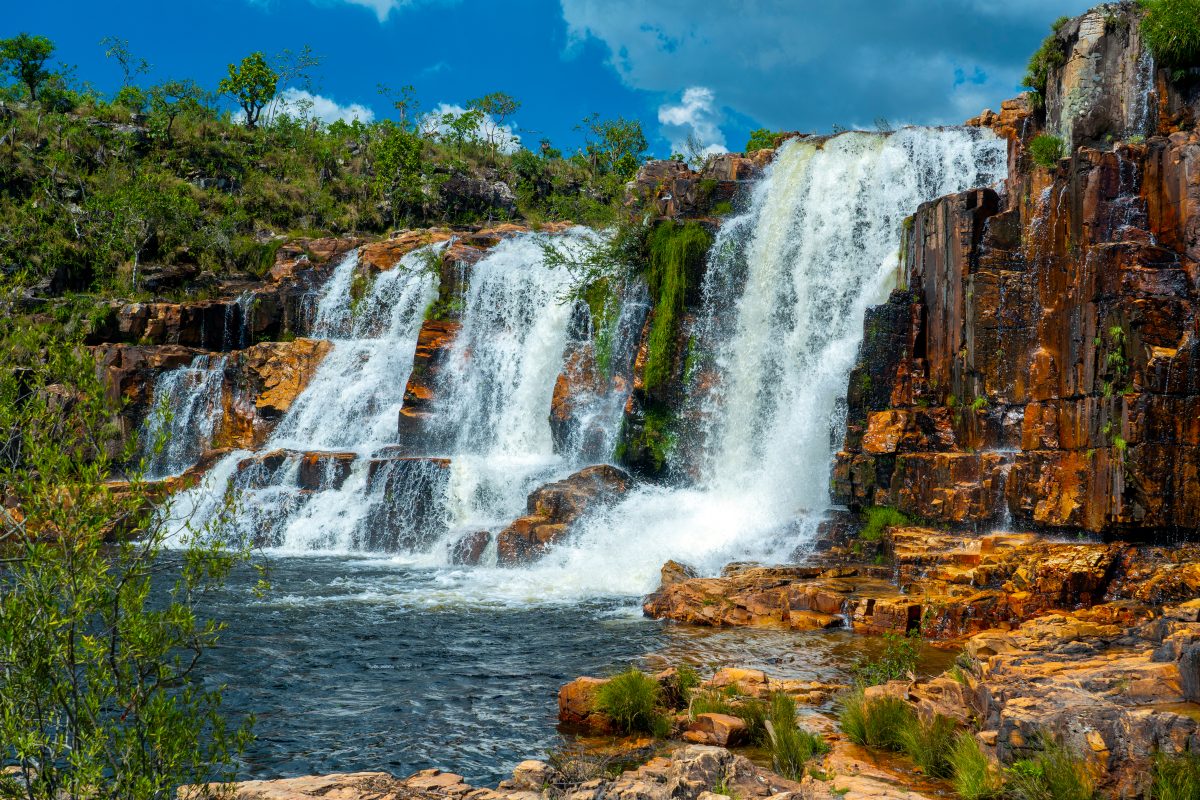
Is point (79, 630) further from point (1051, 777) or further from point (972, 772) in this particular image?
point (1051, 777)

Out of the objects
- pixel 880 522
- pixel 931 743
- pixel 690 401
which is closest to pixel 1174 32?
pixel 880 522

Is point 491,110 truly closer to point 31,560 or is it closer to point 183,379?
point 183,379

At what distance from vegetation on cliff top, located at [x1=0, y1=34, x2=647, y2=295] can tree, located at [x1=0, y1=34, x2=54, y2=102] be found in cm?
8

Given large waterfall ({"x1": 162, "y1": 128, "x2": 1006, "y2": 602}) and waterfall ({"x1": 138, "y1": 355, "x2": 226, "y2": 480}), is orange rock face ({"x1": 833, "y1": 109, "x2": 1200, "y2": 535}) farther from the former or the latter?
waterfall ({"x1": 138, "y1": 355, "x2": 226, "y2": 480})

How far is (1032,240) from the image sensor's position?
18.3 metres

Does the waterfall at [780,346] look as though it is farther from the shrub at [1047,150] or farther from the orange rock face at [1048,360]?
the shrub at [1047,150]

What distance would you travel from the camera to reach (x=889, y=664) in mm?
11844

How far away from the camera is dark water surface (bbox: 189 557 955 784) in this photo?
985 centimetres

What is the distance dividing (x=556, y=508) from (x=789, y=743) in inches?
541

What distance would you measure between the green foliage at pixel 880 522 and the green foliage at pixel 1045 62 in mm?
10949

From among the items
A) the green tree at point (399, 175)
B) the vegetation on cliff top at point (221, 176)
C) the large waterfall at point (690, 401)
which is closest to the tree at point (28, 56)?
the vegetation on cliff top at point (221, 176)

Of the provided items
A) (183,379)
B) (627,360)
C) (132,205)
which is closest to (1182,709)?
(627,360)

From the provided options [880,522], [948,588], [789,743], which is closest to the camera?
[789,743]

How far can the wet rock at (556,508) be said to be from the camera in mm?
21250
